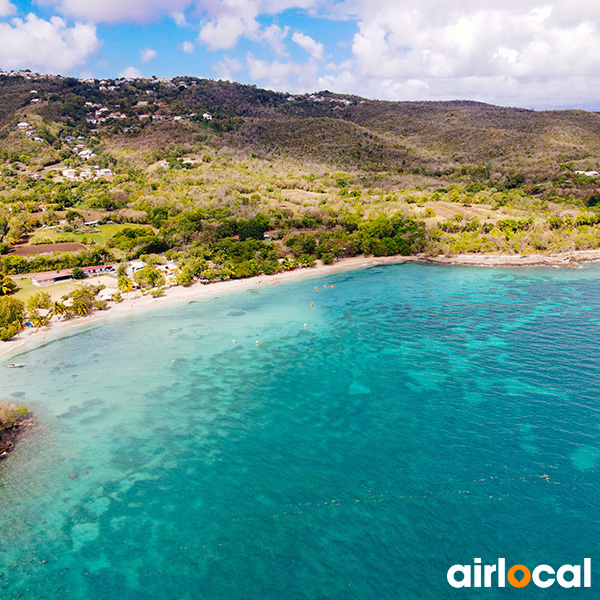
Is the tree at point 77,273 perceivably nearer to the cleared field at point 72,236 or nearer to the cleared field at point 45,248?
the cleared field at point 45,248

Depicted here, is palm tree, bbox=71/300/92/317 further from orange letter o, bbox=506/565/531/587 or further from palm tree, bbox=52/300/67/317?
orange letter o, bbox=506/565/531/587

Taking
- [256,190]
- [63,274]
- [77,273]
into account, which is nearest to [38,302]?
[77,273]

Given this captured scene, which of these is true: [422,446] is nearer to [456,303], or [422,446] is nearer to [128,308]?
[456,303]

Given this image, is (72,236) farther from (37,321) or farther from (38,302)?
(37,321)

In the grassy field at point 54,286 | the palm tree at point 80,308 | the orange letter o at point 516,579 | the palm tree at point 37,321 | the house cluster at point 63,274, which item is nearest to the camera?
the orange letter o at point 516,579

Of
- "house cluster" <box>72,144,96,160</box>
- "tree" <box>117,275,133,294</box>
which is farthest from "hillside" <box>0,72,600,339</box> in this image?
"house cluster" <box>72,144,96,160</box>

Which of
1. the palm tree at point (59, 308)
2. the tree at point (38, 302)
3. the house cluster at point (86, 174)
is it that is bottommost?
the palm tree at point (59, 308)

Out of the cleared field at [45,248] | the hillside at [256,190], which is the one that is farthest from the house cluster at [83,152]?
the cleared field at [45,248]
